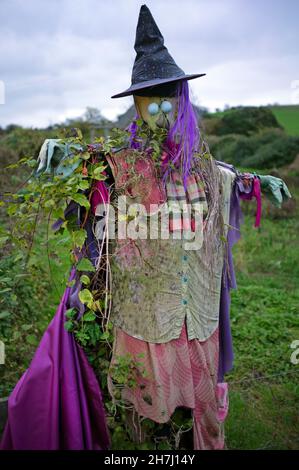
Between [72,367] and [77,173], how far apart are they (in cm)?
82

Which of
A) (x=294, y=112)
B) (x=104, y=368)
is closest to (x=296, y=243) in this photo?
(x=104, y=368)

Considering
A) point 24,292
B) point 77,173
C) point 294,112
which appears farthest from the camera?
point 294,112

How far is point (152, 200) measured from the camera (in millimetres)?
1996

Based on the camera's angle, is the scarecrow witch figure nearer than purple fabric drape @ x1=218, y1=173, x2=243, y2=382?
Yes

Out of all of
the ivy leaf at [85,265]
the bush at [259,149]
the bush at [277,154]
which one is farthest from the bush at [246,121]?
the ivy leaf at [85,265]

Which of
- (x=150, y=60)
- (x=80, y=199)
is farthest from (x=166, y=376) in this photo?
(x=150, y=60)

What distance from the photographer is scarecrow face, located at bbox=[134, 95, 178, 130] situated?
1.97 metres

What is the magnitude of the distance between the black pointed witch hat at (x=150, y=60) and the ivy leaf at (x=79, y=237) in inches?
26.2

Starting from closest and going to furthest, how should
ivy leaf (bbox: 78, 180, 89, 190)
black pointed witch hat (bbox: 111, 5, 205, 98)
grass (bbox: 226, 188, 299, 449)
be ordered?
ivy leaf (bbox: 78, 180, 89, 190) → black pointed witch hat (bbox: 111, 5, 205, 98) → grass (bbox: 226, 188, 299, 449)

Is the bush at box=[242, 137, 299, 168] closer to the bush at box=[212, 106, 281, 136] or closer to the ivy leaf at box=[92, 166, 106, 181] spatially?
the bush at box=[212, 106, 281, 136]

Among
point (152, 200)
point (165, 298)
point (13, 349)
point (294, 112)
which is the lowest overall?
point (13, 349)

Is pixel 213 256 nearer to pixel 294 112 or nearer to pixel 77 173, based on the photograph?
pixel 77 173

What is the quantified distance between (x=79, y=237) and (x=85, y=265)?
116mm

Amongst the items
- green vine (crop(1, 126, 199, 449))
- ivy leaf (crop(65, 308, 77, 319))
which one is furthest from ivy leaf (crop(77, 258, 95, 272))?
ivy leaf (crop(65, 308, 77, 319))
